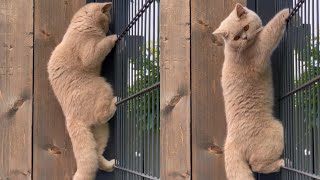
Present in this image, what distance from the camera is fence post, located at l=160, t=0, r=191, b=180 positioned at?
2.38 metres

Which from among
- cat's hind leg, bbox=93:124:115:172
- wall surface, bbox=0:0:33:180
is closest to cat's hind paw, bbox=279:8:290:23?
cat's hind leg, bbox=93:124:115:172

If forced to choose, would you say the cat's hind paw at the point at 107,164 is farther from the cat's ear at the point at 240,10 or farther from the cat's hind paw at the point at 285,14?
the cat's hind paw at the point at 285,14

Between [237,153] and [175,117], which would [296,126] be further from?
[175,117]

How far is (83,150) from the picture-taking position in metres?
2.88

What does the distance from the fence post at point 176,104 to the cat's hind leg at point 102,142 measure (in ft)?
1.83

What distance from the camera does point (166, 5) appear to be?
2422mm

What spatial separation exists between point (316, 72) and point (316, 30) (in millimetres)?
120

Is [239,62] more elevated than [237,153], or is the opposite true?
[239,62]

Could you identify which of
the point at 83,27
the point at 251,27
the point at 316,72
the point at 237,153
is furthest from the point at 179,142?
the point at 83,27

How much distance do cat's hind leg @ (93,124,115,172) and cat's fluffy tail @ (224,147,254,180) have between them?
85 cm

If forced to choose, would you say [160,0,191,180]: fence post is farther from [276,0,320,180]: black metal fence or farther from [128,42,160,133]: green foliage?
[276,0,320,180]: black metal fence

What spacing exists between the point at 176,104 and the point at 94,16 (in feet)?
2.66

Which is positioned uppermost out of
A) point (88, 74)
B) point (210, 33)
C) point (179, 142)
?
point (210, 33)

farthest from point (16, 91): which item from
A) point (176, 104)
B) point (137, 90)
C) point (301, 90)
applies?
point (301, 90)
